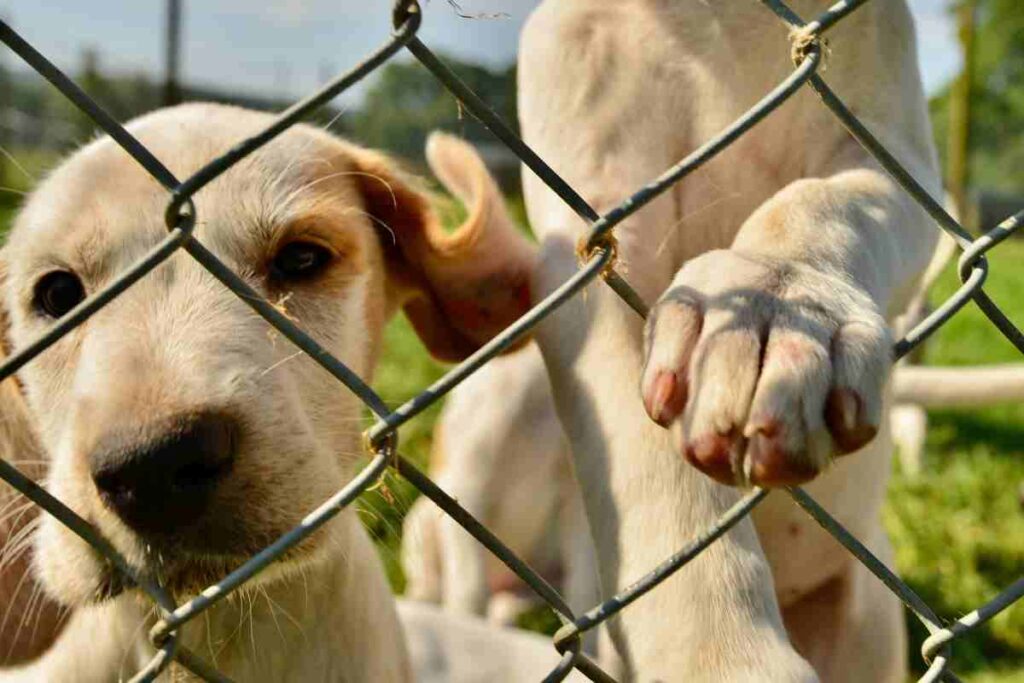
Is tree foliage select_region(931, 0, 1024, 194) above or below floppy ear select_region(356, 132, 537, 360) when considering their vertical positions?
above

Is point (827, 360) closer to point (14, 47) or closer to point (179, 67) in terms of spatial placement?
point (14, 47)

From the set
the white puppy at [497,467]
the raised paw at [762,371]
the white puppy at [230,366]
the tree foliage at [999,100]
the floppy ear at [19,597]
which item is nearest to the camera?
the raised paw at [762,371]

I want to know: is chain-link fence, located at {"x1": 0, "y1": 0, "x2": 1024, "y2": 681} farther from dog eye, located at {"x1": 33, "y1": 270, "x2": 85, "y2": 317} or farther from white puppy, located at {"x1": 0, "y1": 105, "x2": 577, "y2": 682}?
dog eye, located at {"x1": 33, "y1": 270, "x2": 85, "y2": 317}

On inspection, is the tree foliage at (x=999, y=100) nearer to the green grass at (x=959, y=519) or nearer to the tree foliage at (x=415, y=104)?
the green grass at (x=959, y=519)

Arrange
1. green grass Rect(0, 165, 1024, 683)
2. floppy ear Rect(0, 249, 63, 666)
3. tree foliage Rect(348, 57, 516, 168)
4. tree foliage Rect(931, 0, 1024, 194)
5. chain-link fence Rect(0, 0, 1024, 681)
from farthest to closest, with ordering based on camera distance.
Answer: tree foliage Rect(931, 0, 1024, 194) → green grass Rect(0, 165, 1024, 683) → tree foliage Rect(348, 57, 516, 168) → floppy ear Rect(0, 249, 63, 666) → chain-link fence Rect(0, 0, 1024, 681)

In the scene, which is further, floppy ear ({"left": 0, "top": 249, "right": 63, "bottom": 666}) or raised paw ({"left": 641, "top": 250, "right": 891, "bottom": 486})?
floppy ear ({"left": 0, "top": 249, "right": 63, "bottom": 666})

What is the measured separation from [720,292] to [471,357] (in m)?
0.39

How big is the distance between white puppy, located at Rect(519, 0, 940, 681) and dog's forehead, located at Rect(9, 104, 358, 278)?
0.50 metres

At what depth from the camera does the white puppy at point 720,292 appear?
4.90ft

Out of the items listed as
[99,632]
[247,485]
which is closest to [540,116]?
[247,485]

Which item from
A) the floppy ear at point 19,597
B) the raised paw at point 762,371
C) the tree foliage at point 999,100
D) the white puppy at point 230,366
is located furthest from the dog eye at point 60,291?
the tree foliage at point 999,100

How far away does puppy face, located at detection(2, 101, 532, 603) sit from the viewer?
1.62m

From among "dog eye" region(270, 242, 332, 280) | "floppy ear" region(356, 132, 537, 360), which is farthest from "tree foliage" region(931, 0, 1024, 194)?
"dog eye" region(270, 242, 332, 280)

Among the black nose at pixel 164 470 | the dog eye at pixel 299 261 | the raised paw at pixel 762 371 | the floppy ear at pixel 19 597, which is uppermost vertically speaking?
the dog eye at pixel 299 261
